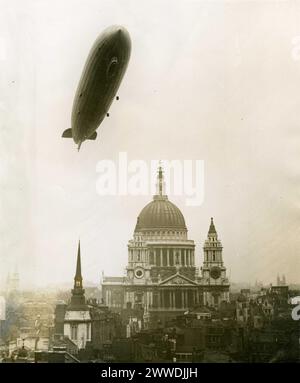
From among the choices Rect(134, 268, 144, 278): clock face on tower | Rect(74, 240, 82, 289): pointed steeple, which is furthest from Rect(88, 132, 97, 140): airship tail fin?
Rect(134, 268, 144, 278): clock face on tower

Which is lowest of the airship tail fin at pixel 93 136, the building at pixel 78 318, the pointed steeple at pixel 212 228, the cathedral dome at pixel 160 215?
the building at pixel 78 318

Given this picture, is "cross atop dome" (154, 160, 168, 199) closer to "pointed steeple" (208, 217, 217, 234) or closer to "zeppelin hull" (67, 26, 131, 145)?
"pointed steeple" (208, 217, 217, 234)

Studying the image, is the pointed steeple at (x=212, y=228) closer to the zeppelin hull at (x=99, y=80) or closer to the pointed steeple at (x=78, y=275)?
the pointed steeple at (x=78, y=275)

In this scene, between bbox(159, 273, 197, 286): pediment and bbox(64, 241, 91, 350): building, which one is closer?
bbox(64, 241, 91, 350): building

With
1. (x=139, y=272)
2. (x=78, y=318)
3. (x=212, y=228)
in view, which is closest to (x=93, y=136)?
(x=212, y=228)

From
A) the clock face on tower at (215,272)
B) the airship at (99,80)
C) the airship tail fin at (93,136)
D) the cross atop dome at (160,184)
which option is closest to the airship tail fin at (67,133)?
the airship at (99,80)

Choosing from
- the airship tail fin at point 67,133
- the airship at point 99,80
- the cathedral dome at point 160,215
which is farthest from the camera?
the cathedral dome at point 160,215
